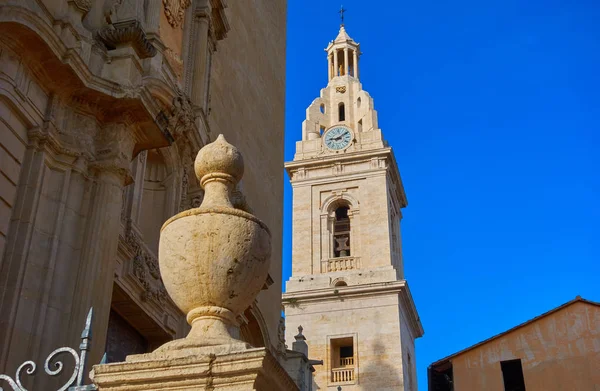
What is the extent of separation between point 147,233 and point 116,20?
3.52 metres

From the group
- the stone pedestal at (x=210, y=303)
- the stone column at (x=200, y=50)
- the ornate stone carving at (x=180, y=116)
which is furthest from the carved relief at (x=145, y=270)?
the stone pedestal at (x=210, y=303)

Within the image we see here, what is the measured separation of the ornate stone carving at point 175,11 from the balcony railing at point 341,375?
23.4 metres

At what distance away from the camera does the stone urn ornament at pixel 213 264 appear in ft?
15.6

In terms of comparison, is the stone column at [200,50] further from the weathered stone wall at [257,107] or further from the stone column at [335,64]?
the stone column at [335,64]

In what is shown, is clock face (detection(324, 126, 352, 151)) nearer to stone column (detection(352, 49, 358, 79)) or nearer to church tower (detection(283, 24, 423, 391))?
church tower (detection(283, 24, 423, 391))

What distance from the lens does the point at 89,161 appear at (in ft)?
34.2

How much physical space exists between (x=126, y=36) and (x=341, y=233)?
29637 mm

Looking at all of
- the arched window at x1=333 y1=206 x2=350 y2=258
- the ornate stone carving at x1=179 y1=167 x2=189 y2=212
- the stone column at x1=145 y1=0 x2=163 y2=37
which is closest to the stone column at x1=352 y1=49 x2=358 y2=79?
the arched window at x1=333 y1=206 x2=350 y2=258

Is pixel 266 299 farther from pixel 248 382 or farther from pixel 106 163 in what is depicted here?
pixel 248 382

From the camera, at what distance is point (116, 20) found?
11.8 m

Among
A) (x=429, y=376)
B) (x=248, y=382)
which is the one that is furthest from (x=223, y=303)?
(x=429, y=376)

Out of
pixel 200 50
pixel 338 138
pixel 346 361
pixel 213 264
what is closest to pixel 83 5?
pixel 200 50

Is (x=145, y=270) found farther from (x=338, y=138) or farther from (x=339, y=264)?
(x=338, y=138)

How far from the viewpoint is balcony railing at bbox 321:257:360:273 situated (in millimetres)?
38375
